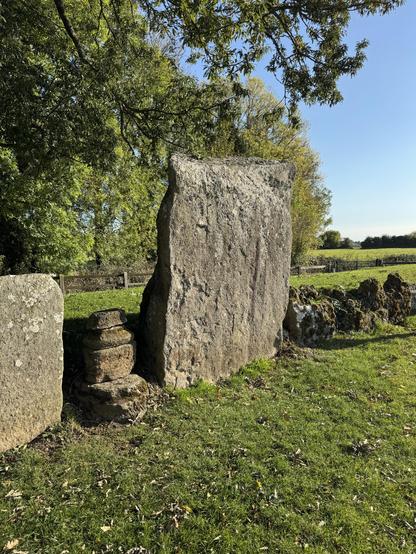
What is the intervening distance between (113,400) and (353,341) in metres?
6.20

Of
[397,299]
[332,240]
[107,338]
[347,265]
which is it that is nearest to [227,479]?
[107,338]

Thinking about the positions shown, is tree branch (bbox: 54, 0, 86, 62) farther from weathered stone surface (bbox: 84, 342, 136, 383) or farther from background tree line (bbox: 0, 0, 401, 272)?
weathered stone surface (bbox: 84, 342, 136, 383)

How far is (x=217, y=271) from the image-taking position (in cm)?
729

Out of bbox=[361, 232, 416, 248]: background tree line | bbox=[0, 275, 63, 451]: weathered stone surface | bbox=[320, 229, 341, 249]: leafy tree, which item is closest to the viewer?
bbox=[0, 275, 63, 451]: weathered stone surface

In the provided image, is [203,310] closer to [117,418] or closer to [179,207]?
[179,207]

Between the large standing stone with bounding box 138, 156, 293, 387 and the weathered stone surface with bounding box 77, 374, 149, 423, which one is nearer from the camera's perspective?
the weathered stone surface with bounding box 77, 374, 149, 423

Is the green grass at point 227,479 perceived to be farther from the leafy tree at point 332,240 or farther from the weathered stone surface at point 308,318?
the leafy tree at point 332,240

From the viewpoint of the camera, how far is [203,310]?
7078mm

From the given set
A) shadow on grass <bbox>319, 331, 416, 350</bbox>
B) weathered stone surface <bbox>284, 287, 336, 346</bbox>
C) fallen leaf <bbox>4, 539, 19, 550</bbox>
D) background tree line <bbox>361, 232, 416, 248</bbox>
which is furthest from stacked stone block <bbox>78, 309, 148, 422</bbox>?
background tree line <bbox>361, 232, 416, 248</bbox>

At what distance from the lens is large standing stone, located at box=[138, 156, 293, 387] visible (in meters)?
6.68

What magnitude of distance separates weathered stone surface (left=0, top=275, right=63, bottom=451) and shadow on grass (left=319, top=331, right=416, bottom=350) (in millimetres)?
5999

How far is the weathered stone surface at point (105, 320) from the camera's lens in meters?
6.18

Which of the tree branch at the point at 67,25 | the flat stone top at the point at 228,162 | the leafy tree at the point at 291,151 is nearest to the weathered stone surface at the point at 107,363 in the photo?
the flat stone top at the point at 228,162

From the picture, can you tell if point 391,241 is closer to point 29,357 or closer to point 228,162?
point 228,162
